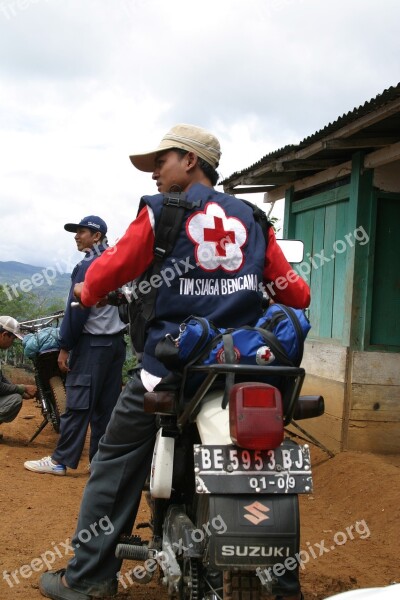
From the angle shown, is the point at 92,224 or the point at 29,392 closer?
the point at 92,224

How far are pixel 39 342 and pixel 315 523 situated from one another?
3.49m

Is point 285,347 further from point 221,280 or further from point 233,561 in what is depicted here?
point 233,561

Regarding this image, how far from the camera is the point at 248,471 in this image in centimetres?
239

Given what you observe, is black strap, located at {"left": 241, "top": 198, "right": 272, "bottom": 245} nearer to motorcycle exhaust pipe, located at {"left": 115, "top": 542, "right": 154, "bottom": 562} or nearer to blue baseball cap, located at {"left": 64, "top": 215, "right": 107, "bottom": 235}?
motorcycle exhaust pipe, located at {"left": 115, "top": 542, "right": 154, "bottom": 562}

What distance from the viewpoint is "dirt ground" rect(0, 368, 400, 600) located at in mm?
3920

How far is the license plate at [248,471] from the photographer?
2.37m

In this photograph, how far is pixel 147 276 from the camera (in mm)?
3027

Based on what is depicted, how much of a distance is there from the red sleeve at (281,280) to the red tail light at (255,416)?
3.32 ft

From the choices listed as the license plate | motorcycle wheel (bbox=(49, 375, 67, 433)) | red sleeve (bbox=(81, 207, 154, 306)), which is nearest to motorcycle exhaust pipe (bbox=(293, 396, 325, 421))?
the license plate

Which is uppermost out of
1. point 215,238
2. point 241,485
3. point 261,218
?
point 261,218
